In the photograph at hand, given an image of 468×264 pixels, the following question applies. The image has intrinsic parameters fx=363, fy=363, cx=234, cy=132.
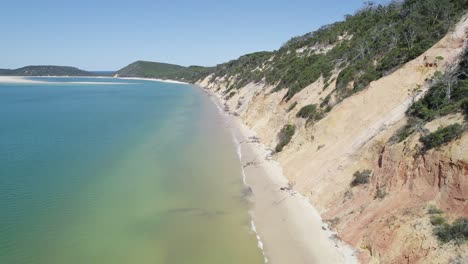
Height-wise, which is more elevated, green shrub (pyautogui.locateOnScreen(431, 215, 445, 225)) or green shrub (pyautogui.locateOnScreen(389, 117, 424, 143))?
green shrub (pyautogui.locateOnScreen(389, 117, 424, 143))

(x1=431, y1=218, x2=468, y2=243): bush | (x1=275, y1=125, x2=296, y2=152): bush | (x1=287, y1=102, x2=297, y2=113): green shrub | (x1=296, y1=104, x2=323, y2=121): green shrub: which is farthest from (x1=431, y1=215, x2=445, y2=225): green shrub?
(x1=287, y1=102, x2=297, y2=113): green shrub

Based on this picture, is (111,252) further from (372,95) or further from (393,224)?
(372,95)

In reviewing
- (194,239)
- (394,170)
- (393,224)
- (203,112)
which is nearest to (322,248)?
(393,224)

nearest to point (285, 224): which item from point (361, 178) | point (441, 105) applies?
point (361, 178)

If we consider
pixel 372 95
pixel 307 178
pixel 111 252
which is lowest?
pixel 111 252

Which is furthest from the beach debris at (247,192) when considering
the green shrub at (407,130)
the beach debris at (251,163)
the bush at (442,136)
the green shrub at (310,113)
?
the bush at (442,136)

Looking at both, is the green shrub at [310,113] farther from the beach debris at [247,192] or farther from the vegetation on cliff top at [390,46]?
the beach debris at [247,192]

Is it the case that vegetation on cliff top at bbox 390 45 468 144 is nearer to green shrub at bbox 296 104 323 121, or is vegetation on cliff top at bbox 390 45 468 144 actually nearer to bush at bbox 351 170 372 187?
bush at bbox 351 170 372 187
